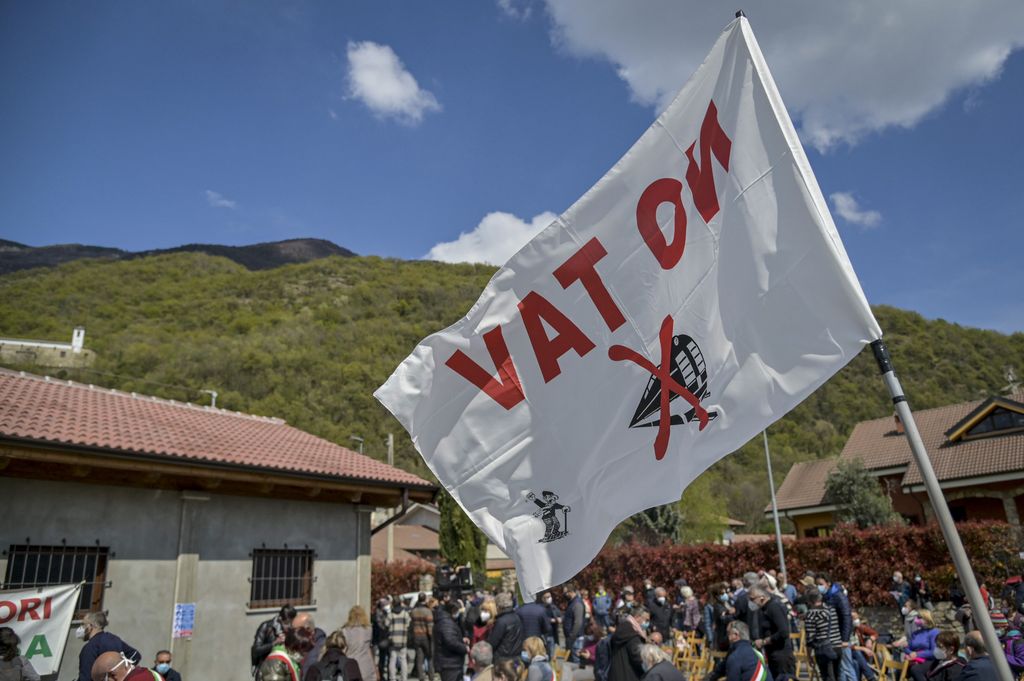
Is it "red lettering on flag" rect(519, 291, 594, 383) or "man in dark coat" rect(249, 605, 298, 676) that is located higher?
"red lettering on flag" rect(519, 291, 594, 383)

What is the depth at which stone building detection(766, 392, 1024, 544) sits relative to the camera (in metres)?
27.5

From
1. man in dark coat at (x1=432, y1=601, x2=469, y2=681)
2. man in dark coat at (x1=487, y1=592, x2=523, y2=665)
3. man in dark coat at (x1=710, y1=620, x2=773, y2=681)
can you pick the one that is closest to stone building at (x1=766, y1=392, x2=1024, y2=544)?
man in dark coat at (x1=487, y1=592, x2=523, y2=665)

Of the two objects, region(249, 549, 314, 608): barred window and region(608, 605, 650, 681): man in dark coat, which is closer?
region(608, 605, 650, 681): man in dark coat

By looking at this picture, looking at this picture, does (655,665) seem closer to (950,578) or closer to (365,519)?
(365,519)

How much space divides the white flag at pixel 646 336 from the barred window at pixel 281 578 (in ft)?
32.2

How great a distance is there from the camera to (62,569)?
10.7m

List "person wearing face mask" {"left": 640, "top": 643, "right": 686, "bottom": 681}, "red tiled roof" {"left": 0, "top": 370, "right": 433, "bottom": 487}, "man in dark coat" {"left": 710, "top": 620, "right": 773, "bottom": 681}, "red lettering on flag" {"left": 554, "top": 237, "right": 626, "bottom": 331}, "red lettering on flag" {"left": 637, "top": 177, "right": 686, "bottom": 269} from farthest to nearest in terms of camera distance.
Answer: "red tiled roof" {"left": 0, "top": 370, "right": 433, "bottom": 487}
"man in dark coat" {"left": 710, "top": 620, "right": 773, "bottom": 681}
"person wearing face mask" {"left": 640, "top": 643, "right": 686, "bottom": 681}
"red lettering on flag" {"left": 554, "top": 237, "right": 626, "bottom": 331}
"red lettering on flag" {"left": 637, "top": 177, "right": 686, "bottom": 269}

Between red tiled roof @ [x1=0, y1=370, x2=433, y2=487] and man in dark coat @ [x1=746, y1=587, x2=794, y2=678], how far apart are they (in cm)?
795

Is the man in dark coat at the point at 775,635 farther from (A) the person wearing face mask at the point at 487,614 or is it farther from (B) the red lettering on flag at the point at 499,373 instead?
(B) the red lettering on flag at the point at 499,373

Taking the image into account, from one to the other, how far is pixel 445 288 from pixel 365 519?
128504 mm

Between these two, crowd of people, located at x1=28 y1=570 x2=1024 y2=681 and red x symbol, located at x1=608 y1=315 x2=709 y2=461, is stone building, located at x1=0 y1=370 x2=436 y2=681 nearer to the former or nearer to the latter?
crowd of people, located at x1=28 y1=570 x2=1024 y2=681

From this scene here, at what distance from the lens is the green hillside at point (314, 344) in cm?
7306

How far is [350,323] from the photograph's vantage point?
4609 inches

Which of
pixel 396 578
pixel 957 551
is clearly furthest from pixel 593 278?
pixel 396 578
